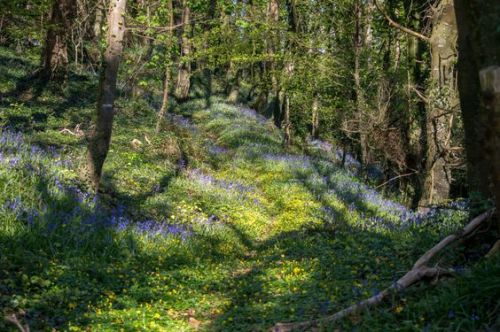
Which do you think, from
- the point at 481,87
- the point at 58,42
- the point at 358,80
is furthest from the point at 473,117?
the point at 58,42

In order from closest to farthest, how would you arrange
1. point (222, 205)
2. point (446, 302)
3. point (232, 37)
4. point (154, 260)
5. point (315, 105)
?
point (446, 302) < point (154, 260) < point (222, 205) < point (232, 37) < point (315, 105)

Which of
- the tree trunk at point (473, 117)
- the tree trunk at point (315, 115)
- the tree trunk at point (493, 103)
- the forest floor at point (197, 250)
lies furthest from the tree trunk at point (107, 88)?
the tree trunk at point (315, 115)

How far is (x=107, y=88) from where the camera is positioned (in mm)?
9852

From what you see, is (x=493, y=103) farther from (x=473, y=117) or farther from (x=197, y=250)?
(x=197, y=250)

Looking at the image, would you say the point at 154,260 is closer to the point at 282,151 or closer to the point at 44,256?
the point at 44,256

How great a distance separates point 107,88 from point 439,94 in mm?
7536

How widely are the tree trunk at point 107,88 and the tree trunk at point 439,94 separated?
7.15 meters

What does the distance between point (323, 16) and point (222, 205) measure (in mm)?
13290

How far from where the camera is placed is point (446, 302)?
427 cm

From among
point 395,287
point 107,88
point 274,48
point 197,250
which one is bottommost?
point 197,250

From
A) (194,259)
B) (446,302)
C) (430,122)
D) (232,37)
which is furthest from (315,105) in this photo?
(446,302)

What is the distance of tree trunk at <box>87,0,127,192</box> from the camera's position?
31.4ft

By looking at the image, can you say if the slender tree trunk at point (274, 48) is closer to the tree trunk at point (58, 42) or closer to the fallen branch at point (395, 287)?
the tree trunk at point (58, 42)

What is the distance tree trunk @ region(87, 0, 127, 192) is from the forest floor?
584 mm
